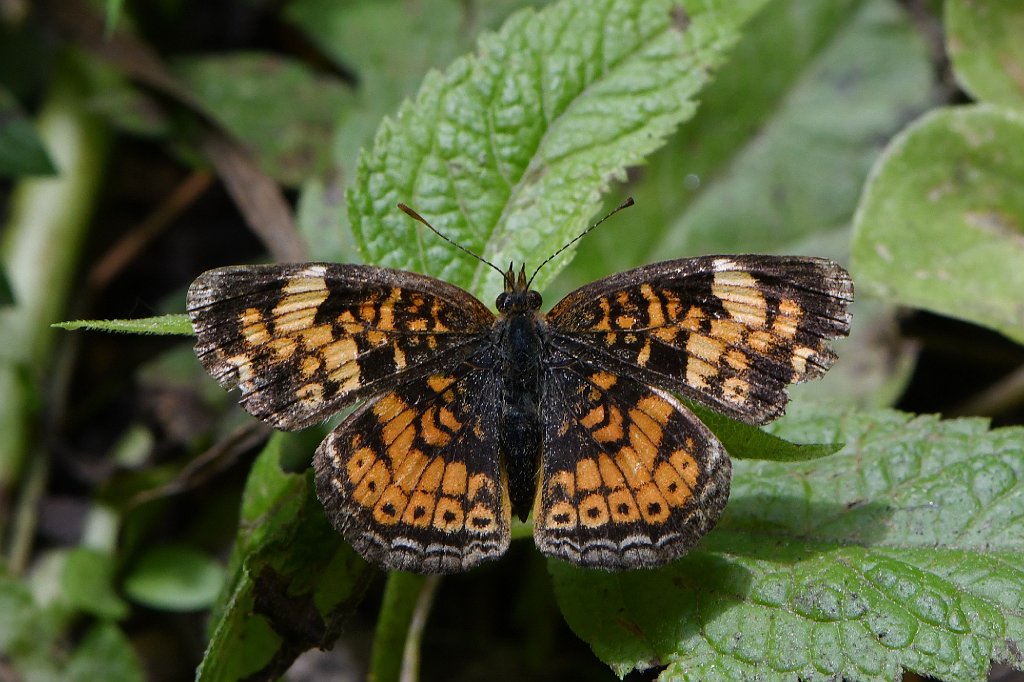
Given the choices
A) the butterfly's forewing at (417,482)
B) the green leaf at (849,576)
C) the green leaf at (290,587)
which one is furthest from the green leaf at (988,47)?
the green leaf at (290,587)

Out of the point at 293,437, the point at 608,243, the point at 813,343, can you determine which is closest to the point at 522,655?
the point at 293,437

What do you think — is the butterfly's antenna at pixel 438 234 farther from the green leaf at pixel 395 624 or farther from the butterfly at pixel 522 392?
the green leaf at pixel 395 624

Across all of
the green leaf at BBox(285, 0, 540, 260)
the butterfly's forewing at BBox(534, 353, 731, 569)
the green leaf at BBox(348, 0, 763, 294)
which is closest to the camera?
the butterfly's forewing at BBox(534, 353, 731, 569)

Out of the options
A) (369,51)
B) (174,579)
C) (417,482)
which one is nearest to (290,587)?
(417,482)

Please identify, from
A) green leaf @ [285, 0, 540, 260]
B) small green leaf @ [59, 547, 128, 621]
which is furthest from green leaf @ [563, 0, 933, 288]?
small green leaf @ [59, 547, 128, 621]

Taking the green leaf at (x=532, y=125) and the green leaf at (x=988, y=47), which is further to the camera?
the green leaf at (x=988, y=47)

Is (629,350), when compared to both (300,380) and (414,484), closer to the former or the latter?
(414,484)

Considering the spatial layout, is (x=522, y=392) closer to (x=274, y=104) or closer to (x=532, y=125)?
(x=532, y=125)

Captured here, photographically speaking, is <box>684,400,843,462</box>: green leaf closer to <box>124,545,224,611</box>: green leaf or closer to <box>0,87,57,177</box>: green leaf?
<box>124,545,224,611</box>: green leaf
